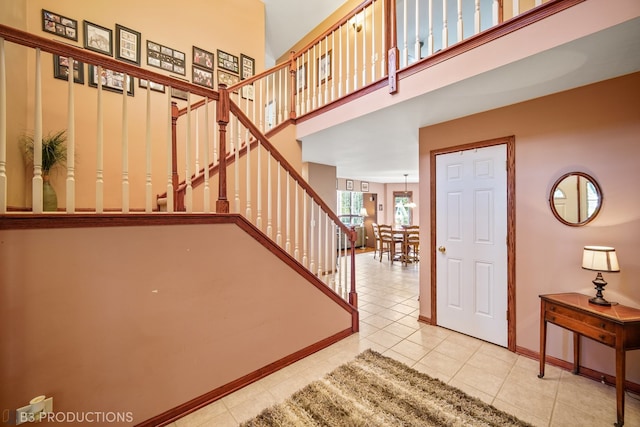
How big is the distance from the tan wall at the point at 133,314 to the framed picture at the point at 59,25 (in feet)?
8.87

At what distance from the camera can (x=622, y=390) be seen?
1.65 m

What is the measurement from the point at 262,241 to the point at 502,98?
102 inches

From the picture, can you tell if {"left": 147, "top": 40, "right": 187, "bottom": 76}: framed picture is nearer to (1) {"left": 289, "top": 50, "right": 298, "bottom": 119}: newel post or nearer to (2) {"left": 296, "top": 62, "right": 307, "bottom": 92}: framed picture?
(1) {"left": 289, "top": 50, "right": 298, "bottom": 119}: newel post

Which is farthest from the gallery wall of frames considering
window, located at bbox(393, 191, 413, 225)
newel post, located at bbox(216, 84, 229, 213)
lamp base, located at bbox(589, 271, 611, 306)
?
window, located at bbox(393, 191, 413, 225)

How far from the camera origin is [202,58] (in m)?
3.64

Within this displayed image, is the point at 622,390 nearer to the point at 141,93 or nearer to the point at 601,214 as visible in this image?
the point at 601,214

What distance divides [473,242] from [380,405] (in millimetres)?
1975

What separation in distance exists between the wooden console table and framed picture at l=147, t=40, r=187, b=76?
479 cm

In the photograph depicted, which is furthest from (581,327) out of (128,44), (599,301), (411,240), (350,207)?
(350,207)

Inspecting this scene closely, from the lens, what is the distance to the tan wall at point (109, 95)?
2.35 m

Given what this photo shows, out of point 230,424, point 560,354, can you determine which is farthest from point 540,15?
point 230,424

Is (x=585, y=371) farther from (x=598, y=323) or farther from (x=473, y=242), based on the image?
(x=473, y=242)

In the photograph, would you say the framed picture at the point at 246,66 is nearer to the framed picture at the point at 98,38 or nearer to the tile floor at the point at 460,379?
the framed picture at the point at 98,38

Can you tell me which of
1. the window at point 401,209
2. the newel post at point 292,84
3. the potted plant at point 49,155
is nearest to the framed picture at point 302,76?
the newel post at point 292,84
